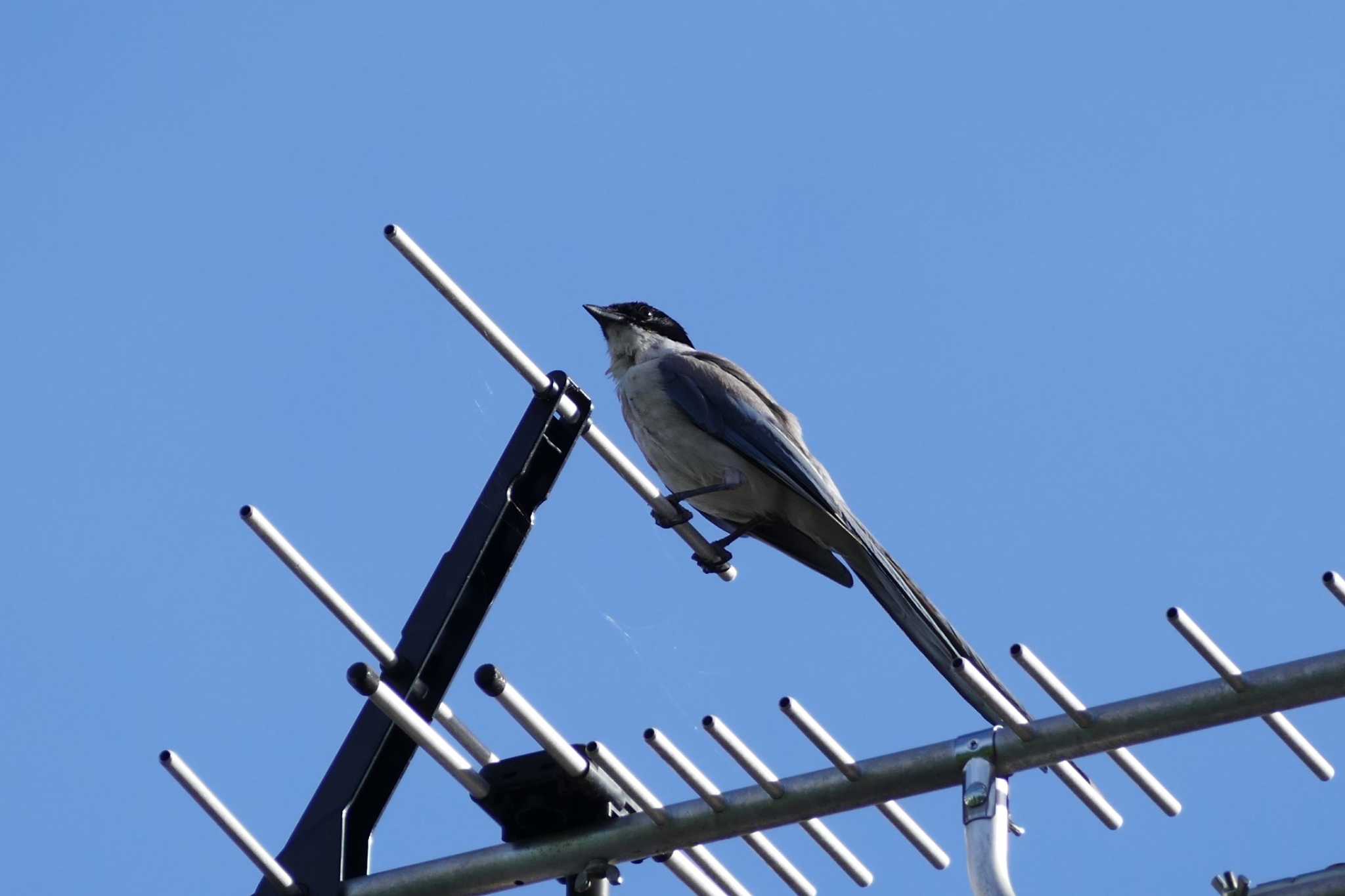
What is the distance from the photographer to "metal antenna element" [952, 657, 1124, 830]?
13.0ft

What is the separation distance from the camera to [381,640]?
198 inches

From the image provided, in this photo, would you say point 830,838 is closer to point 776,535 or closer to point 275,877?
point 275,877

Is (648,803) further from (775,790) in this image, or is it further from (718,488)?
(718,488)

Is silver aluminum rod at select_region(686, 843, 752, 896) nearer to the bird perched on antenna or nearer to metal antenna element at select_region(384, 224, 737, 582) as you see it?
metal antenna element at select_region(384, 224, 737, 582)

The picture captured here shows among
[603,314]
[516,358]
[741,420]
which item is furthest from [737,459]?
[516,358]

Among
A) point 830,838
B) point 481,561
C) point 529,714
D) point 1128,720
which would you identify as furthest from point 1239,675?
point 481,561

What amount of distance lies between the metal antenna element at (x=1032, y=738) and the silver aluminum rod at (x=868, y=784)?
0.03 m

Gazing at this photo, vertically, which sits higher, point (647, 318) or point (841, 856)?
point (647, 318)

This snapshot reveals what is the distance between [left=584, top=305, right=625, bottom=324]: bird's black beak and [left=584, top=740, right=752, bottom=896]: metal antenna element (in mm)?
5550

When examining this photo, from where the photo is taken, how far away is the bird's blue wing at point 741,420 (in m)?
8.38

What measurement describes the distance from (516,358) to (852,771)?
1.93 metres

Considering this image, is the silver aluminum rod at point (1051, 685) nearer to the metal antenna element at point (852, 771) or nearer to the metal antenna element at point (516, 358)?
the metal antenna element at point (852, 771)

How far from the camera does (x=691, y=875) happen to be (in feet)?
15.1

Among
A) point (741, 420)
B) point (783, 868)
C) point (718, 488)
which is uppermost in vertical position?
point (741, 420)
